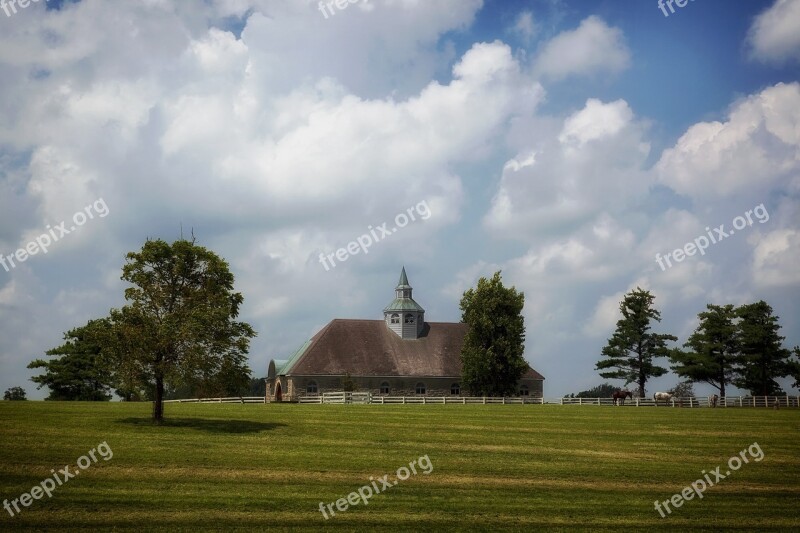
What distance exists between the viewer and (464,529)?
18875 millimetres

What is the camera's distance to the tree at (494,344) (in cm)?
7006

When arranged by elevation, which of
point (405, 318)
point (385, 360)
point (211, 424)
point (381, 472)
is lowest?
point (381, 472)

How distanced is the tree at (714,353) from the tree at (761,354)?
2.95 ft

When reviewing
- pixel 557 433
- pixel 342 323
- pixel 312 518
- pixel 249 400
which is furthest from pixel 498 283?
pixel 312 518

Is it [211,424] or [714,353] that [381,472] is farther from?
[714,353]

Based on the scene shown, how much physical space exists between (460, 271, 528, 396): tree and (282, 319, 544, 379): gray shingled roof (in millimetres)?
5588

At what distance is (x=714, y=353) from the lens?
7631 cm

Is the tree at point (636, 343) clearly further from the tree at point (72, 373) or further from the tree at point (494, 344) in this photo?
the tree at point (72, 373)

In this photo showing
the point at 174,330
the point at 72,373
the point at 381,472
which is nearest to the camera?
the point at 381,472

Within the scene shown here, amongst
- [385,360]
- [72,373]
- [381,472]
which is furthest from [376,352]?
[381,472]

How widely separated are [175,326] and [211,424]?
5.36 m

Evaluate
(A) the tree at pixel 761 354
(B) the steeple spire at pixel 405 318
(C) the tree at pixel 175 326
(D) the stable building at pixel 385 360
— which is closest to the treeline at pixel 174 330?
(C) the tree at pixel 175 326

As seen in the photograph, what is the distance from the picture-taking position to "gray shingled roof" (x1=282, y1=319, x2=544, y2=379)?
7350 centimetres

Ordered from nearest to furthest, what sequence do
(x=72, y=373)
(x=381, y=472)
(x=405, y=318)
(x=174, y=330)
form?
1. (x=381, y=472)
2. (x=174, y=330)
3. (x=72, y=373)
4. (x=405, y=318)
